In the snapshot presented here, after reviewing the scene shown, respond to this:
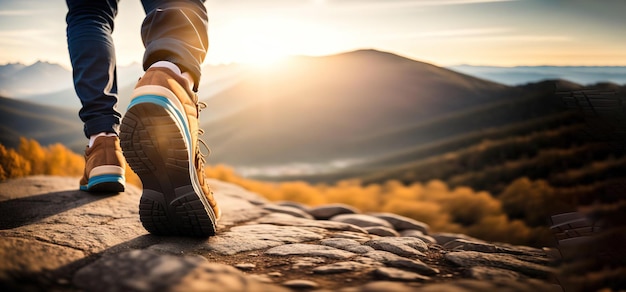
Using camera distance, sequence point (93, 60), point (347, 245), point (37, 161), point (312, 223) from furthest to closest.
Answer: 1. point (37, 161)
2. point (312, 223)
3. point (93, 60)
4. point (347, 245)

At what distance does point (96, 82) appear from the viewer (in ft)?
6.60

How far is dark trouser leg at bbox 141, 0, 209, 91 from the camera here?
1.50m

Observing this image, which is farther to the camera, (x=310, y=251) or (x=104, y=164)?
(x=104, y=164)

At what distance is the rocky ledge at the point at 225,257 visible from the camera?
0.84 m

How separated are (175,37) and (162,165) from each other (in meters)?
0.50

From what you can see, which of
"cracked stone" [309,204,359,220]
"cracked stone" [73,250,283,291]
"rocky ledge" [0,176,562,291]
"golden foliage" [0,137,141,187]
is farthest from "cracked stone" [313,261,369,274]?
"golden foliage" [0,137,141,187]

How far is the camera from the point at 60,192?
7.89 ft

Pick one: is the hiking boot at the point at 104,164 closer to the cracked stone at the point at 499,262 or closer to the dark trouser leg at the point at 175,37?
the dark trouser leg at the point at 175,37

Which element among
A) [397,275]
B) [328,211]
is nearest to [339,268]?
[397,275]

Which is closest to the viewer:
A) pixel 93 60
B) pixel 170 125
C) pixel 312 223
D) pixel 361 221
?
pixel 170 125

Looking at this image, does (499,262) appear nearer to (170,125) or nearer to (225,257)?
(225,257)

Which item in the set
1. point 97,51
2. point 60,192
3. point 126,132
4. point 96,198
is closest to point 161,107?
point 126,132

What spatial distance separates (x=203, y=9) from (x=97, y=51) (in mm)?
685

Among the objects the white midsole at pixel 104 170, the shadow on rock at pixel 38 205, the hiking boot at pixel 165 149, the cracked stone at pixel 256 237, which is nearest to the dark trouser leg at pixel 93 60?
the white midsole at pixel 104 170
